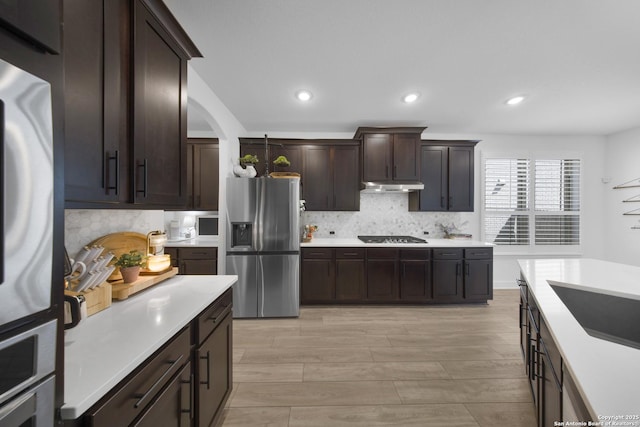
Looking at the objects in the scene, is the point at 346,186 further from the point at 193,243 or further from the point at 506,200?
the point at 506,200

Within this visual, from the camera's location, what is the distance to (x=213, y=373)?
1.44 m

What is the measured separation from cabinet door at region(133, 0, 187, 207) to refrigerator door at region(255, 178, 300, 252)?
157cm

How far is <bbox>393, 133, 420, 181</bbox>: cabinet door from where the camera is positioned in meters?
3.82

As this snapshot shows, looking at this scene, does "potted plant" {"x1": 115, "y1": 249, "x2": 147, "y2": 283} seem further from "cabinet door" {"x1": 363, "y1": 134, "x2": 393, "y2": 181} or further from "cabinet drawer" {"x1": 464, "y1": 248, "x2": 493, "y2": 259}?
"cabinet drawer" {"x1": 464, "y1": 248, "x2": 493, "y2": 259}

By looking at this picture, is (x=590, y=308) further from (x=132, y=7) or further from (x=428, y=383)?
(x=132, y=7)


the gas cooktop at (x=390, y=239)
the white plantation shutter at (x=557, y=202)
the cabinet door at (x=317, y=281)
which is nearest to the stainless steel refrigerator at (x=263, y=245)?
the cabinet door at (x=317, y=281)

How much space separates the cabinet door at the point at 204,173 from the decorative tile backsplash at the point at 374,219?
155cm

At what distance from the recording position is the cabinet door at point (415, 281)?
3.64 metres

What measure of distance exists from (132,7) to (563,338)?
2281mm

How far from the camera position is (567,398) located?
948 millimetres

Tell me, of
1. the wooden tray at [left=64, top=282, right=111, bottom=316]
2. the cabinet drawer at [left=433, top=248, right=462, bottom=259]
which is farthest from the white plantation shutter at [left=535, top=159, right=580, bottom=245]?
the wooden tray at [left=64, top=282, right=111, bottom=316]

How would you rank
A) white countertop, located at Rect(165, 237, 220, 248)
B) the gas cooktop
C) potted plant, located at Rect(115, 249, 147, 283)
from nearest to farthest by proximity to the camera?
potted plant, located at Rect(115, 249, 147, 283) < white countertop, located at Rect(165, 237, 220, 248) < the gas cooktop

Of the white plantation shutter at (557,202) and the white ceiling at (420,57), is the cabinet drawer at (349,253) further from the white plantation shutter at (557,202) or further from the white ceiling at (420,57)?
the white plantation shutter at (557,202)

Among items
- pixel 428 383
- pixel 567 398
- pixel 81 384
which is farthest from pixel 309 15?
pixel 428 383
